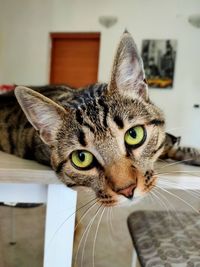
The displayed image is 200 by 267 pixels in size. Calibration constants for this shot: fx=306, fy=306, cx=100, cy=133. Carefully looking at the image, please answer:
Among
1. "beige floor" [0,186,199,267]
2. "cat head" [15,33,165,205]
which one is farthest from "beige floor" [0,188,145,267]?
"cat head" [15,33,165,205]

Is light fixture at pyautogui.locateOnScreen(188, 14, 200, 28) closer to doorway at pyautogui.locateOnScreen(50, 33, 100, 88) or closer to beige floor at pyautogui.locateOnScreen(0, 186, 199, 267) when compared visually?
doorway at pyautogui.locateOnScreen(50, 33, 100, 88)

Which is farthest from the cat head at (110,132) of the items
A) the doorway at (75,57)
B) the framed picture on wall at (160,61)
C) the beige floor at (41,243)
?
the doorway at (75,57)

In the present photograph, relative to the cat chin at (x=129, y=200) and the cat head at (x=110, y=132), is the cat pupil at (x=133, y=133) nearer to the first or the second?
the cat head at (x=110, y=132)

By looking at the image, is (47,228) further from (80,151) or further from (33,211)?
(33,211)

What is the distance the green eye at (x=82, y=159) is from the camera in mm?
595

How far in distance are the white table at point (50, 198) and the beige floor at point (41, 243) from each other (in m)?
0.70

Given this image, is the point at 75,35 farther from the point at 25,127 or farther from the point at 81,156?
the point at 81,156

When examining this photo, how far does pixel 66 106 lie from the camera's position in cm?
64

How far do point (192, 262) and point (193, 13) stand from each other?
4007mm

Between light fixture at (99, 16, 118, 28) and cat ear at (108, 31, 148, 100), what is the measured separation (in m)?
4.01

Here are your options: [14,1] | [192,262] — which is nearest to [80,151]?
[192,262]

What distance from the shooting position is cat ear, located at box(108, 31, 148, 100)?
1.99 ft

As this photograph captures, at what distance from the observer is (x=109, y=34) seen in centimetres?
443

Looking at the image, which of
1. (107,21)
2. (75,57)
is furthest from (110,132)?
(75,57)
